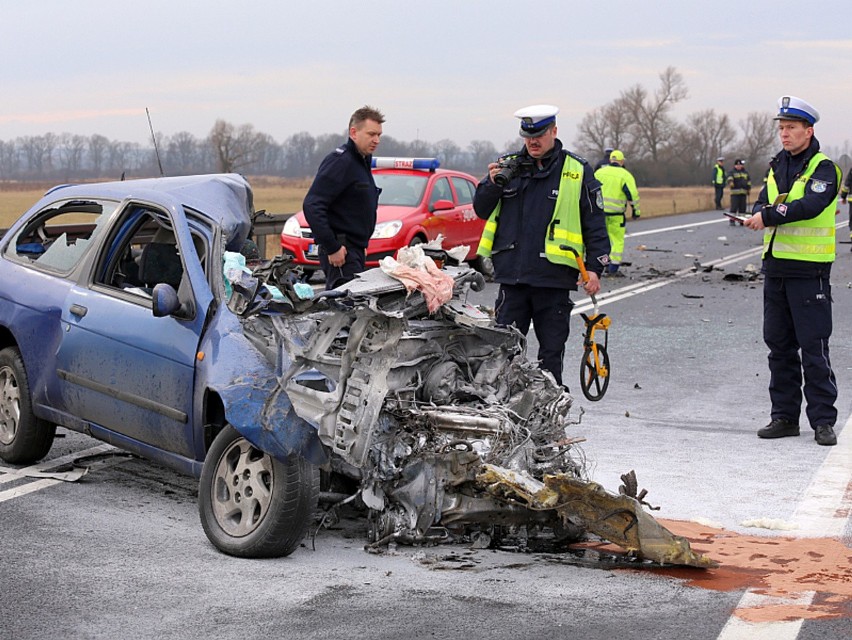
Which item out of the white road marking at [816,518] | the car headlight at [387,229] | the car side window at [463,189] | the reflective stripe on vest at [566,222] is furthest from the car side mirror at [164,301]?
the car side window at [463,189]

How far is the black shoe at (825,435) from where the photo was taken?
27.5 ft

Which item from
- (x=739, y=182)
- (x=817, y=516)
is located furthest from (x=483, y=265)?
(x=739, y=182)

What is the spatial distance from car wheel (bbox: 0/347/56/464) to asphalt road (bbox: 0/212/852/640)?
220 mm

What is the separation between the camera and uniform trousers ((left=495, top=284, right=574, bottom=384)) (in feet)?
26.8

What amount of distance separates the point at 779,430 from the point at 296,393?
436 centimetres

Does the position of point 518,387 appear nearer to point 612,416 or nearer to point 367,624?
point 367,624

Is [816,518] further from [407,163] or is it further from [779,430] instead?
[407,163]

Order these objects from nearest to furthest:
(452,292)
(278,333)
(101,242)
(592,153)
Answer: (278,333), (452,292), (101,242), (592,153)

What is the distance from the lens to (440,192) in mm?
19688

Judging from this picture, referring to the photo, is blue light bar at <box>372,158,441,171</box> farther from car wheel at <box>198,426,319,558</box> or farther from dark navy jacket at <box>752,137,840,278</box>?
car wheel at <box>198,426,319,558</box>

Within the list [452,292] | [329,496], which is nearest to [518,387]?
[452,292]

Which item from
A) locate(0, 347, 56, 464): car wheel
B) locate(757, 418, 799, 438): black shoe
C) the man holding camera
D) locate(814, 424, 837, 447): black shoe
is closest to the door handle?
locate(0, 347, 56, 464): car wheel

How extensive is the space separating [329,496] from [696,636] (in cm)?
190

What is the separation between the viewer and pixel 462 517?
225 inches
